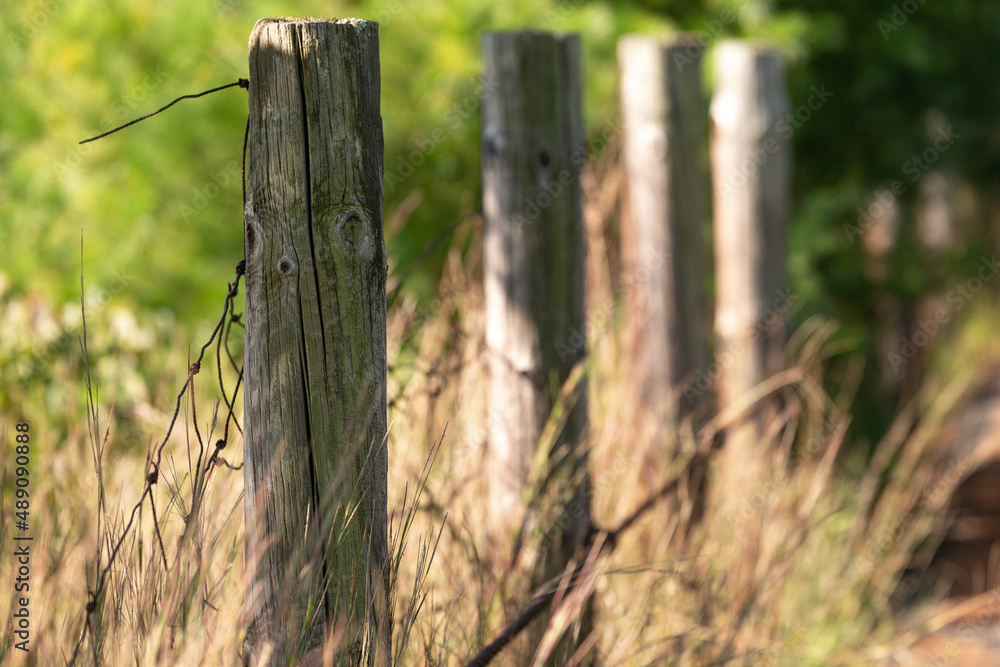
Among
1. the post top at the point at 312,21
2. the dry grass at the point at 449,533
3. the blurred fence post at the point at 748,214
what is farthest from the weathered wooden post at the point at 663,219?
the post top at the point at 312,21

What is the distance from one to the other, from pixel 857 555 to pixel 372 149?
302cm

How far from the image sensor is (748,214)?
378 centimetres

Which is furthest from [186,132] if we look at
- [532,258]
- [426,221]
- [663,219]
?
[532,258]

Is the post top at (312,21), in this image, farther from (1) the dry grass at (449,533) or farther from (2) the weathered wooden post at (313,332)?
(1) the dry grass at (449,533)

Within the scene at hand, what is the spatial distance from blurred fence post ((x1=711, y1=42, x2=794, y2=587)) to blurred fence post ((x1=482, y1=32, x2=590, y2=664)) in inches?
61.6

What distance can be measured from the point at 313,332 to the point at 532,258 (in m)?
1.04

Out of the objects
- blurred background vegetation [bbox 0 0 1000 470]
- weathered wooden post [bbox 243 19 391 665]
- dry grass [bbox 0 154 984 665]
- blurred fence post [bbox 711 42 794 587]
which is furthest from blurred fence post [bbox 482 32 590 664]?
blurred fence post [bbox 711 42 794 587]

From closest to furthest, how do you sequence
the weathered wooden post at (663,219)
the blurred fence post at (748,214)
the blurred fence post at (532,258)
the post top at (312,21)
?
the post top at (312,21), the blurred fence post at (532,258), the weathered wooden post at (663,219), the blurred fence post at (748,214)

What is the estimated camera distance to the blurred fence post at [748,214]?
3.75 meters

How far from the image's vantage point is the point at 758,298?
3771mm

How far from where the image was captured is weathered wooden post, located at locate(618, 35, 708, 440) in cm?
328

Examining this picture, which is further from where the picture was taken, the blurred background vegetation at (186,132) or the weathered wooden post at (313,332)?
the blurred background vegetation at (186,132)

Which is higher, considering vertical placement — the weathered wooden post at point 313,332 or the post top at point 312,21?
the post top at point 312,21

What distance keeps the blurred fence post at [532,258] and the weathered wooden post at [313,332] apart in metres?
0.91
